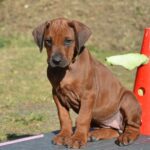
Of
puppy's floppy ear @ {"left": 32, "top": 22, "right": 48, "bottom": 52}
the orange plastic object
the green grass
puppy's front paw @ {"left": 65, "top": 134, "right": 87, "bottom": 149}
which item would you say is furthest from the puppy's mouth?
the green grass

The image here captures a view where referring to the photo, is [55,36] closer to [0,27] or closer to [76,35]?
[76,35]

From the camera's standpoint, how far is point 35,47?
13.0m

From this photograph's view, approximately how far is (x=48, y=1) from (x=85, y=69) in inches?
421

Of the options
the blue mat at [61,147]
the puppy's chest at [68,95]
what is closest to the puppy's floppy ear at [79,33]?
the puppy's chest at [68,95]

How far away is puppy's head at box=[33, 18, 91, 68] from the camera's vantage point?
4898 mm

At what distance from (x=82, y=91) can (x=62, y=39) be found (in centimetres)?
52

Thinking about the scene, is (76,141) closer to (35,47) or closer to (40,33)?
(40,33)

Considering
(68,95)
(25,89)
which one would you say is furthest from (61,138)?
(25,89)

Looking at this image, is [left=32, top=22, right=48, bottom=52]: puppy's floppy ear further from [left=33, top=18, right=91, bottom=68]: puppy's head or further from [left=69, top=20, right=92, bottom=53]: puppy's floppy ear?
[left=69, top=20, right=92, bottom=53]: puppy's floppy ear

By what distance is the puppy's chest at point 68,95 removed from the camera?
5.10 m

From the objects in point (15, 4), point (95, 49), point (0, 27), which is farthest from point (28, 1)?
point (95, 49)

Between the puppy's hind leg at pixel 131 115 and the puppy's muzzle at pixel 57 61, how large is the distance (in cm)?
85

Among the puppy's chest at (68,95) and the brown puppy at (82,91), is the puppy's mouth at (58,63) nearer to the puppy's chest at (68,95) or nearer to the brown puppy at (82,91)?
the brown puppy at (82,91)

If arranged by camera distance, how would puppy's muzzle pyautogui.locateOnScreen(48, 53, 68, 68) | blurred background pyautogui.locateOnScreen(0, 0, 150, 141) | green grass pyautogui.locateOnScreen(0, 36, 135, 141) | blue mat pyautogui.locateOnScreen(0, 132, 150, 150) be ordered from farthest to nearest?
blurred background pyautogui.locateOnScreen(0, 0, 150, 141) → green grass pyautogui.locateOnScreen(0, 36, 135, 141) → blue mat pyautogui.locateOnScreen(0, 132, 150, 150) → puppy's muzzle pyautogui.locateOnScreen(48, 53, 68, 68)
